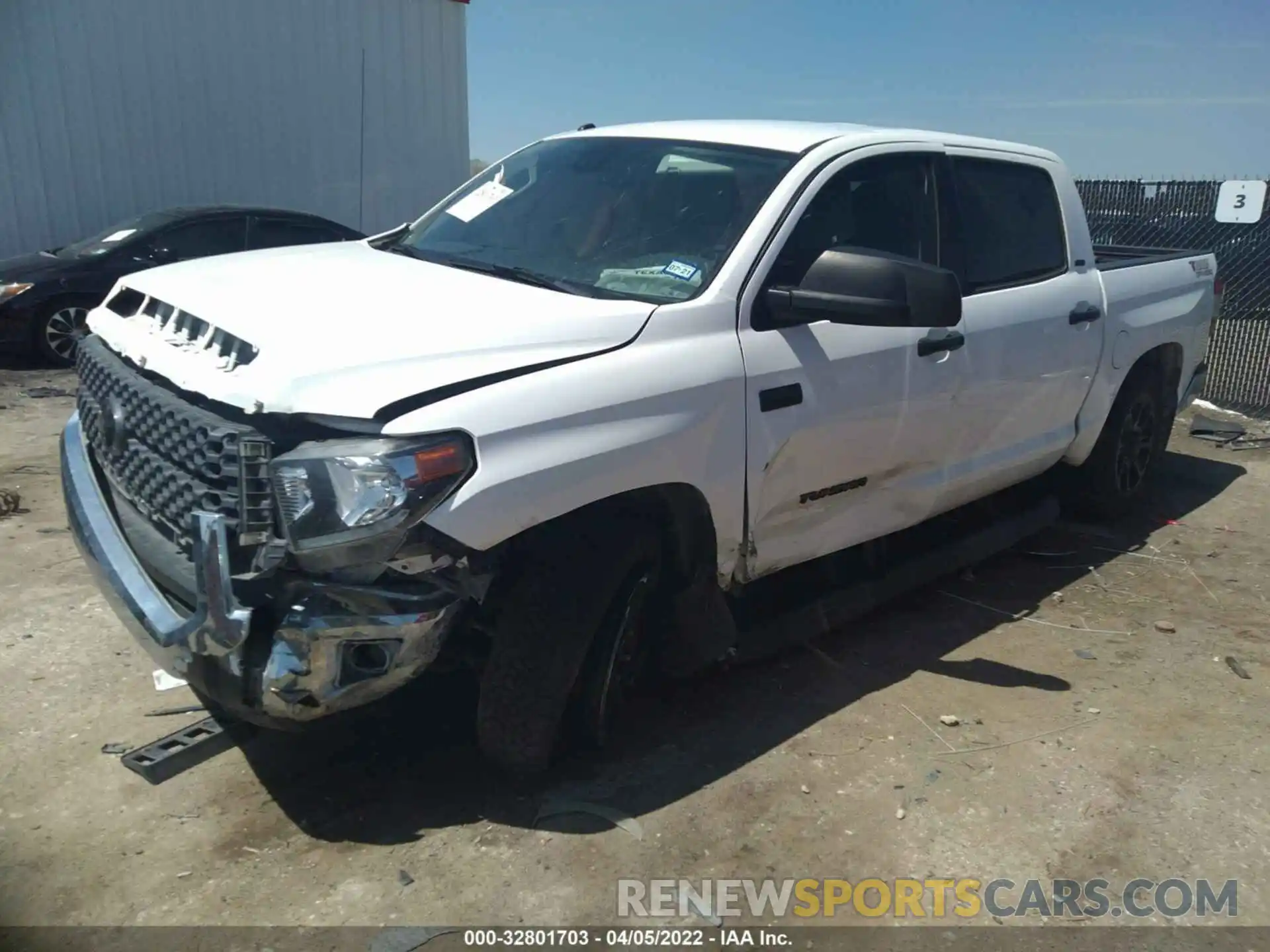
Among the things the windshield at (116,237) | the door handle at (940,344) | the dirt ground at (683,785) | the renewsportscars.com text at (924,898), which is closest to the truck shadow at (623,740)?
the dirt ground at (683,785)

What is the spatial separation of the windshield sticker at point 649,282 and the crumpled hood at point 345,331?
16 cm

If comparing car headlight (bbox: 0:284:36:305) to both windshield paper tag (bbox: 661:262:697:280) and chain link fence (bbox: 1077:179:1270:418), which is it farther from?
chain link fence (bbox: 1077:179:1270:418)

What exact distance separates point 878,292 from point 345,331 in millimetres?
1514

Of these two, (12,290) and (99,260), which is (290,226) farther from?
(12,290)

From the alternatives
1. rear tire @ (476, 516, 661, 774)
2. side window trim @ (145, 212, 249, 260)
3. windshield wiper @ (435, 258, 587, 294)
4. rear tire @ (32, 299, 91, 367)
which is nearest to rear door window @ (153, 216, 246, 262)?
side window trim @ (145, 212, 249, 260)

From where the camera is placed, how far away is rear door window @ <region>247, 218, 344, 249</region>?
389 inches

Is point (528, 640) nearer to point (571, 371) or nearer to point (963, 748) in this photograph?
point (571, 371)

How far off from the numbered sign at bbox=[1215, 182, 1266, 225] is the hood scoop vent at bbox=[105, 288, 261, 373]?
843cm

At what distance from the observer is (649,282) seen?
11.1 ft

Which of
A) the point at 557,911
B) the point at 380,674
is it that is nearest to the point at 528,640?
the point at 380,674

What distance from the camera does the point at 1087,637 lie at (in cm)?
454

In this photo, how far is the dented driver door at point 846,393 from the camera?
11.0ft

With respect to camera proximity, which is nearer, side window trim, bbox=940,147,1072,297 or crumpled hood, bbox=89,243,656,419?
crumpled hood, bbox=89,243,656,419

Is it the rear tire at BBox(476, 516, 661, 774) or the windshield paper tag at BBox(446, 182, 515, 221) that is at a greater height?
the windshield paper tag at BBox(446, 182, 515, 221)
